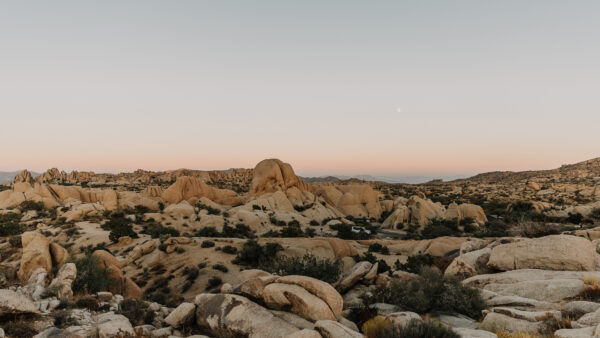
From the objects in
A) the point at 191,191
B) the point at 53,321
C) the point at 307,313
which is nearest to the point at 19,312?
the point at 53,321

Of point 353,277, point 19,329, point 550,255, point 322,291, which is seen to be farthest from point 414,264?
point 19,329

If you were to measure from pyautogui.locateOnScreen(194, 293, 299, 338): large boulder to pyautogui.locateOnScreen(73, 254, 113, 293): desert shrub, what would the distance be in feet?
24.7

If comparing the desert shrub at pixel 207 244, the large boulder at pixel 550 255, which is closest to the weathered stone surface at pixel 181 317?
the large boulder at pixel 550 255

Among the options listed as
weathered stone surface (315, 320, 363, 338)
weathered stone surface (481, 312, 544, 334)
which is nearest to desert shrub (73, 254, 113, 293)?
weathered stone surface (315, 320, 363, 338)

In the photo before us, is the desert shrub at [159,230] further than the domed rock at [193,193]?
No

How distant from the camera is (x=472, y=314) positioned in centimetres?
898

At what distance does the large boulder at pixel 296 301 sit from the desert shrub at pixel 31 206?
6197cm

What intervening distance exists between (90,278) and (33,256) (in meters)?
6.09

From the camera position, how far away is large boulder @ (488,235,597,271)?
10.8 metres

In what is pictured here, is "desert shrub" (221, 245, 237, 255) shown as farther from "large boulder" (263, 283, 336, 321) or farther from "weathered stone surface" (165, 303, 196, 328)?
"large boulder" (263, 283, 336, 321)

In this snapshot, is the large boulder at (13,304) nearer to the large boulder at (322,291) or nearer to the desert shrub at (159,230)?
the large boulder at (322,291)

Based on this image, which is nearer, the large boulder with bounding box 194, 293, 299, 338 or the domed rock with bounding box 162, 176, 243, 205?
the large boulder with bounding box 194, 293, 299, 338

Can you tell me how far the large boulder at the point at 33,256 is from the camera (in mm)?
15617

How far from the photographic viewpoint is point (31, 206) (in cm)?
4959
